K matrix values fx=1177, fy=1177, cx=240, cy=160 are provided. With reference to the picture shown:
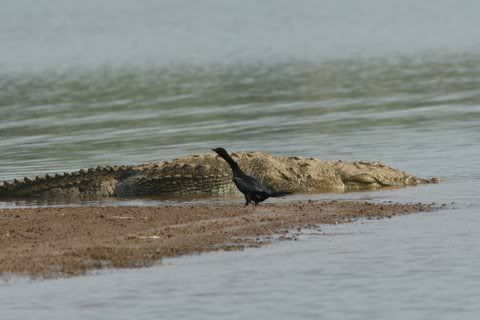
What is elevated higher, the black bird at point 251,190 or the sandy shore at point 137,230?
the black bird at point 251,190

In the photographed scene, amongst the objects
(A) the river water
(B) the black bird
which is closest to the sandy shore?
(B) the black bird

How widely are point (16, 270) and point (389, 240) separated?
3753 millimetres

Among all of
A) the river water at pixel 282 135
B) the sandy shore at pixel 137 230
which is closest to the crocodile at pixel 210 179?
the river water at pixel 282 135

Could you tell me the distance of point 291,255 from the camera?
11211mm

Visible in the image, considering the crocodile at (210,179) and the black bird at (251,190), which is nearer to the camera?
the black bird at (251,190)

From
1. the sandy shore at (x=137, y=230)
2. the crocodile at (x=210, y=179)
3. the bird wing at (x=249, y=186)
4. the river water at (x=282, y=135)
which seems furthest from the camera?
the crocodile at (x=210, y=179)

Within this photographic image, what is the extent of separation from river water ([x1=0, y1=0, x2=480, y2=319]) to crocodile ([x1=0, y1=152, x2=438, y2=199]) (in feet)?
2.25

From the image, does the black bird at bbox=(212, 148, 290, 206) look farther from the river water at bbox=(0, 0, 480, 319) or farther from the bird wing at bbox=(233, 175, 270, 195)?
the river water at bbox=(0, 0, 480, 319)

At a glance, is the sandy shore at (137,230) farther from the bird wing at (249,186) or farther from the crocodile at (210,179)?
the crocodile at (210,179)

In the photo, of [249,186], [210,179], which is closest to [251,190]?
[249,186]

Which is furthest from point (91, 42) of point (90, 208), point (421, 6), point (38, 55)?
point (90, 208)

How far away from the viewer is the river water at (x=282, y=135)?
32.0 feet

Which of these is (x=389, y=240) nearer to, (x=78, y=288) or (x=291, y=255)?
(x=291, y=255)

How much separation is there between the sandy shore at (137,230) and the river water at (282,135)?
380 millimetres
